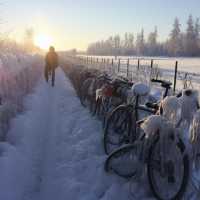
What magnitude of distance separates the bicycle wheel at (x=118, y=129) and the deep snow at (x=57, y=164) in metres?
0.23

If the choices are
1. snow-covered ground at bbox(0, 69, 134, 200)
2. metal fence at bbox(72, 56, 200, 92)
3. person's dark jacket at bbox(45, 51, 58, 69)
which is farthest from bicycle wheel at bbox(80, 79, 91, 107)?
person's dark jacket at bbox(45, 51, 58, 69)

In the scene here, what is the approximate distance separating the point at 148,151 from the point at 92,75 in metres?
5.77

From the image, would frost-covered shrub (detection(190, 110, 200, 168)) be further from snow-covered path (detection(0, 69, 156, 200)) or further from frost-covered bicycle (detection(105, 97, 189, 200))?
snow-covered path (detection(0, 69, 156, 200))

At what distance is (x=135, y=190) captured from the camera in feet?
12.6

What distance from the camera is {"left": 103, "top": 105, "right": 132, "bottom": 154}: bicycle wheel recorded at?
485cm

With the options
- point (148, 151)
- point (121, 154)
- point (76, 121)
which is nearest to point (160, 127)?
point (148, 151)

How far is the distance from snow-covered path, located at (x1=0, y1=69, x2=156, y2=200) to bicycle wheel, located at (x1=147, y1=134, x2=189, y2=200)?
0.23m

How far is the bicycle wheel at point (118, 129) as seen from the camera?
4.85 metres

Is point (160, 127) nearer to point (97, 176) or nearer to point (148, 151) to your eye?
point (148, 151)

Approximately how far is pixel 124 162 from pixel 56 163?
1302mm

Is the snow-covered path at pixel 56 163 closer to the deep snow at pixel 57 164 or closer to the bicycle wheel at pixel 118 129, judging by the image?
the deep snow at pixel 57 164

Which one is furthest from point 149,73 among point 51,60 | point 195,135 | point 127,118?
point 195,135

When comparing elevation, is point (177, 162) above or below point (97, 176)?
above

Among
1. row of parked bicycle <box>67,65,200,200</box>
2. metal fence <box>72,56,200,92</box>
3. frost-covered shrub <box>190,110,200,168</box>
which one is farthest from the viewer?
metal fence <box>72,56,200,92</box>
